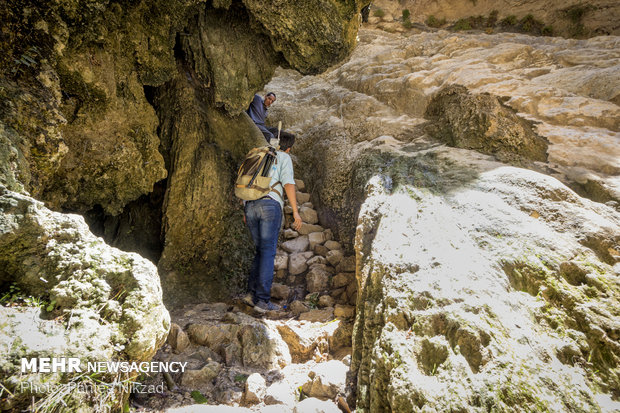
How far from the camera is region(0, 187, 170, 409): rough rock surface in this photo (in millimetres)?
1434

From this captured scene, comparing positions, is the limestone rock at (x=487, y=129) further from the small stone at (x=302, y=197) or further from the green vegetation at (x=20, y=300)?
the green vegetation at (x=20, y=300)

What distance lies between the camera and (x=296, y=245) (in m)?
4.63

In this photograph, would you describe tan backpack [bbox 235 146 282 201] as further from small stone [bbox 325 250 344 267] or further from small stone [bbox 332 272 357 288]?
small stone [bbox 332 272 357 288]

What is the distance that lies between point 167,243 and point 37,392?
2870 mm

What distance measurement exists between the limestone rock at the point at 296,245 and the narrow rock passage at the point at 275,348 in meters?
0.21

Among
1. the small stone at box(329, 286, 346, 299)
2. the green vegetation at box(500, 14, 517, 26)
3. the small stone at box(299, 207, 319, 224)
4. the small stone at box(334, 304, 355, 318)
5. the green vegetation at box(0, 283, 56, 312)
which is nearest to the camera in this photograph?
the green vegetation at box(0, 283, 56, 312)

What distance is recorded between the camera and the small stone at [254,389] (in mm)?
2149

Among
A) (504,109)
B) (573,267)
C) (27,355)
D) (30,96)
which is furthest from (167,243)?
(504,109)

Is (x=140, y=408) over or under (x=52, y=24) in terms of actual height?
under

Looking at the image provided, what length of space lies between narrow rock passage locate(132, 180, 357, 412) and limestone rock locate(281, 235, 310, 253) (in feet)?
0.68

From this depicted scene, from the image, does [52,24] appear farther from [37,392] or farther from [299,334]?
[299,334]

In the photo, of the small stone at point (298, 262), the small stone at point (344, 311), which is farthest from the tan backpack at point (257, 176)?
the small stone at point (344, 311)

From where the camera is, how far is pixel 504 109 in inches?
154

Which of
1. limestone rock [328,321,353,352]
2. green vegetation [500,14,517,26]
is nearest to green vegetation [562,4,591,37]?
green vegetation [500,14,517,26]
